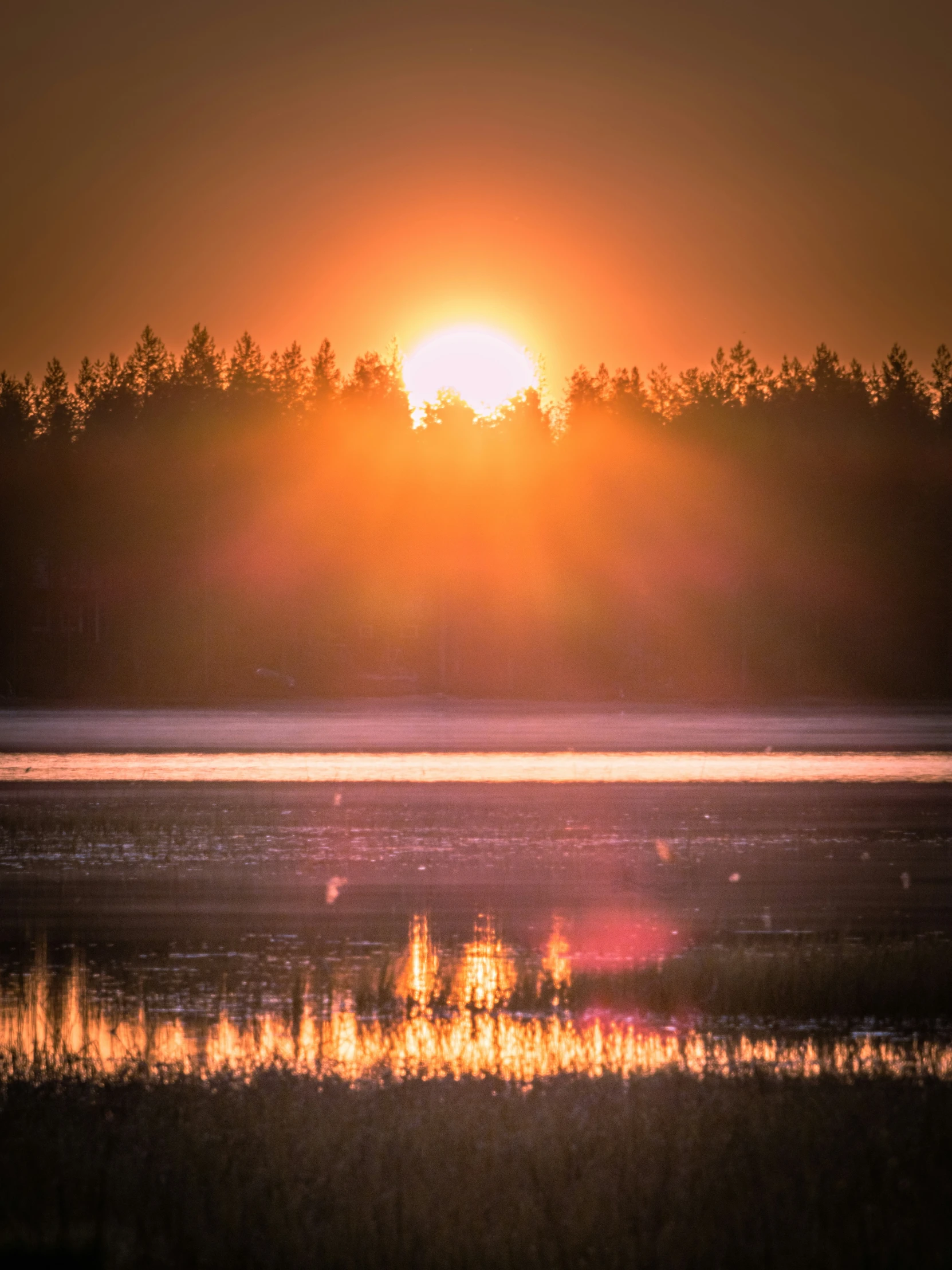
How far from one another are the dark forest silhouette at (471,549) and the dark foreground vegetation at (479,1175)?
64196 mm

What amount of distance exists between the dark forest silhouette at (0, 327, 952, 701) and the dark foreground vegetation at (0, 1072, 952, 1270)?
6420 cm

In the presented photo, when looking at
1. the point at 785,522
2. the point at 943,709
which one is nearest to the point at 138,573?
the point at 785,522

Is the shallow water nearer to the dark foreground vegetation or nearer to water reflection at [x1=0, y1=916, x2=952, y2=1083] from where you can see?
water reflection at [x1=0, y1=916, x2=952, y2=1083]

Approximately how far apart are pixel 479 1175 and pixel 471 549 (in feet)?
231

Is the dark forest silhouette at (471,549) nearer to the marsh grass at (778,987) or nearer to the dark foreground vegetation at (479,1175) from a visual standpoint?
the marsh grass at (778,987)

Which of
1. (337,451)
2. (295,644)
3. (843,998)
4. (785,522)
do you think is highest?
(337,451)

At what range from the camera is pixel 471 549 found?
76.4 meters

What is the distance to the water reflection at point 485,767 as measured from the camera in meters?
26.7

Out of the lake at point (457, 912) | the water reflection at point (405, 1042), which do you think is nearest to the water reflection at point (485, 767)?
the lake at point (457, 912)

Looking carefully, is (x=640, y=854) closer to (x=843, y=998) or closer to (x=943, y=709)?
(x=843, y=998)

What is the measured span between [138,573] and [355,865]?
60.5 metres

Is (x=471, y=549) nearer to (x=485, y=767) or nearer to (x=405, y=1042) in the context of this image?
(x=485, y=767)

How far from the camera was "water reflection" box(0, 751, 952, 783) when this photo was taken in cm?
2670

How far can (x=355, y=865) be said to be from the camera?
1625 centimetres
